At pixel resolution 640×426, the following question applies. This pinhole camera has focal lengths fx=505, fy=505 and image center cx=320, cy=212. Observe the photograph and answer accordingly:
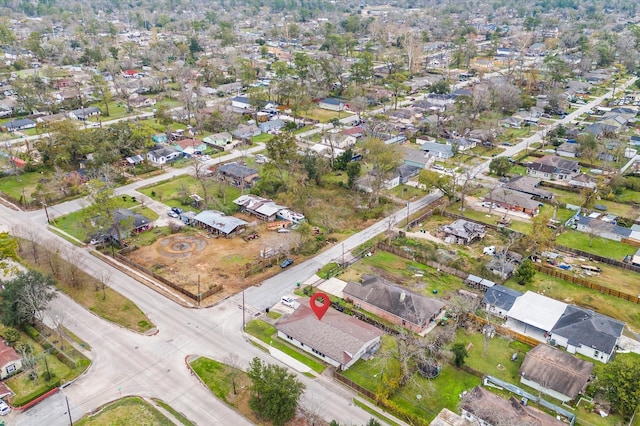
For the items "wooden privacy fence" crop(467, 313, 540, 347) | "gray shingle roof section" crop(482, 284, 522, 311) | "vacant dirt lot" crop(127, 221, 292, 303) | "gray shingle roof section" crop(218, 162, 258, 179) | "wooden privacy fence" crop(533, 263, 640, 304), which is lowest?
"vacant dirt lot" crop(127, 221, 292, 303)

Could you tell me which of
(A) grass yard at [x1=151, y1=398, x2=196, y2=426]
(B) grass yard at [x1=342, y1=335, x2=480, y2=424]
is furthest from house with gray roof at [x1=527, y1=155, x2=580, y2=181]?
(A) grass yard at [x1=151, y1=398, x2=196, y2=426]

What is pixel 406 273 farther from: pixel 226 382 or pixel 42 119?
pixel 42 119

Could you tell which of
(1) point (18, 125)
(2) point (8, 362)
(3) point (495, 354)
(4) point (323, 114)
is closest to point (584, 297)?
(3) point (495, 354)

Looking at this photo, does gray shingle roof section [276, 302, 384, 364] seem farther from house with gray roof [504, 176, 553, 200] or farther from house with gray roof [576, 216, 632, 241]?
house with gray roof [504, 176, 553, 200]

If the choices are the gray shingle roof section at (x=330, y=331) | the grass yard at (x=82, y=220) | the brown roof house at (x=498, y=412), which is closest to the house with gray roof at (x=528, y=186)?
the gray shingle roof section at (x=330, y=331)

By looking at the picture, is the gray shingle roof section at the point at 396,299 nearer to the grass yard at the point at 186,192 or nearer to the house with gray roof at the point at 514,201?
the grass yard at the point at 186,192

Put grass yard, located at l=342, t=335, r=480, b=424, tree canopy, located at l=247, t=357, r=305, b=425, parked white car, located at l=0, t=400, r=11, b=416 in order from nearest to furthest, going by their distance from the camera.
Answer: tree canopy, located at l=247, t=357, r=305, b=425 < parked white car, located at l=0, t=400, r=11, b=416 < grass yard, located at l=342, t=335, r=480, b=424
